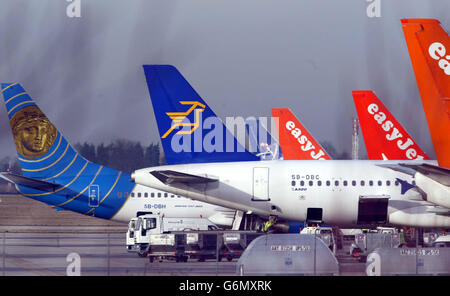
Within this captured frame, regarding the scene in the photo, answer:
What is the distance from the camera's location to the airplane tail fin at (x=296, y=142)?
166 ft

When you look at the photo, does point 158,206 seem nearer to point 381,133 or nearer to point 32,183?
point 32,183

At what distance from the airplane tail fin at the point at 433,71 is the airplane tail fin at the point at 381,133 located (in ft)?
62.2

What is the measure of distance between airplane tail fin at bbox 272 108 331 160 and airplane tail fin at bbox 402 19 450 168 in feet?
88.2

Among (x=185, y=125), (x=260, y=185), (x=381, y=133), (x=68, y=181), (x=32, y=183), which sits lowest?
(x=260, y=185)

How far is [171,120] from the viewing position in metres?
35.8

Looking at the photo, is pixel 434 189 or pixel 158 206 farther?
pixel 158 206

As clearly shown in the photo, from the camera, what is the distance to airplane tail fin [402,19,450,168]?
2304 centimetres

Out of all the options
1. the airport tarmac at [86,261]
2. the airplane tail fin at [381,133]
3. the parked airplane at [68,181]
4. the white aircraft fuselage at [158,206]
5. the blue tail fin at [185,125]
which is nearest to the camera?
the airport tarmac at [86,261]

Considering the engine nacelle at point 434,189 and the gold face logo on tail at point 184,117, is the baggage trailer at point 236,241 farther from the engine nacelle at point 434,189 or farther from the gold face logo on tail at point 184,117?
the engine nacelle at point 434,189

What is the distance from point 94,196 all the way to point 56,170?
300cm

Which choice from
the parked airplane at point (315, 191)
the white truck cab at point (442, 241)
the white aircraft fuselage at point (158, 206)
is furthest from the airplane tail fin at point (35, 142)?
the white truck cab at point (442, 241)

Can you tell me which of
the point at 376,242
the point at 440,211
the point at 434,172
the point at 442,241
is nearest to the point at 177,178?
the point at 376,242

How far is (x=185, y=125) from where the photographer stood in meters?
36.0
